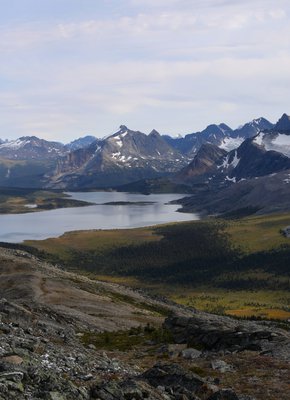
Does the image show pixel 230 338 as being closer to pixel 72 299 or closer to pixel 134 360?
pixel 134 360

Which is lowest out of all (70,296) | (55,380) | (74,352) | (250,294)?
(250,294)

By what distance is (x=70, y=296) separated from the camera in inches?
3253

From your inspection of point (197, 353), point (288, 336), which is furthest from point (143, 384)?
point (288, 336)

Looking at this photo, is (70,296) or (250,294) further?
(250,294)

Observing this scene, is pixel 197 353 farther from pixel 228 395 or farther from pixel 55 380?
pixel 55 380

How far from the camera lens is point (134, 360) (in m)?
40.9

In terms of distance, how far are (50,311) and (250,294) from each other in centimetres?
10191

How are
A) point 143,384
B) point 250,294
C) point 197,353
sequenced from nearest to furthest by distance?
point 143,384 < point 197,353 < point 250,294

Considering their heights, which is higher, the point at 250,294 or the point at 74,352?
the point at 74,352

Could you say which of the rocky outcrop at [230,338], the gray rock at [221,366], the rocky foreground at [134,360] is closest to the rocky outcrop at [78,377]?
the rocky foreground at [134,360]

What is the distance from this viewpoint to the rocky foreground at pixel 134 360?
25.0 m

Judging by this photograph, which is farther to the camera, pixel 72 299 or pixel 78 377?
pixel 72 299

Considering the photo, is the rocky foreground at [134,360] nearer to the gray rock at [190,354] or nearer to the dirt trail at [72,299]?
the gray rock at [190,354]

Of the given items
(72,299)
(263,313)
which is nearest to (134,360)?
(72,299)
